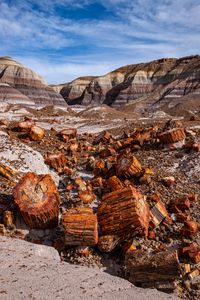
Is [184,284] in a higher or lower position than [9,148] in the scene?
lower

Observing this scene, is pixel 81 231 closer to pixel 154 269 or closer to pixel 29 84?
pixel 154 269

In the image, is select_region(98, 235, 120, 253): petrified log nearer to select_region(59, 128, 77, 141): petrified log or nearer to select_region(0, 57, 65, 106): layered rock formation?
select_region(59, 128, 77, 141): petrified log

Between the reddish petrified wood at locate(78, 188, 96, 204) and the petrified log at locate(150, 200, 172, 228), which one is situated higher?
the reddish petrified wood at locate(78, 188, 96, 204)

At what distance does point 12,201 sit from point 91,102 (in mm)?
91950

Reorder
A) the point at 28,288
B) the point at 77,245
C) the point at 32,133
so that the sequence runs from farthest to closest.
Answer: the point at 32,133, the point at 77,245, the point at 28,288

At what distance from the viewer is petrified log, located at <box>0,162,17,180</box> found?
9906 mm

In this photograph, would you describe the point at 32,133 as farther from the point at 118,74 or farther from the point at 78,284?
the point at 118,74

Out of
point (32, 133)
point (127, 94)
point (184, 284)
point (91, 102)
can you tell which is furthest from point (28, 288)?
point (91, 102)

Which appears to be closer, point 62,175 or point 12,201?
point 12,201

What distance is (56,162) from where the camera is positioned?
12.1 meters

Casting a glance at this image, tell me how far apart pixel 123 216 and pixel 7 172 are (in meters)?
4.07

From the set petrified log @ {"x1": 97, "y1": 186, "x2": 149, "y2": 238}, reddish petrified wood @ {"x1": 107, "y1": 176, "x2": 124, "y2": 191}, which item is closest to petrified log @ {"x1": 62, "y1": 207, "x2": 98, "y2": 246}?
petrified log @ {"x1": 97, "y1": 186, "x2": 149, "y2": 238}

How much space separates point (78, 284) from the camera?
5.66 metres

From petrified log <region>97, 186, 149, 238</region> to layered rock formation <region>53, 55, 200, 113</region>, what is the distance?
53291 millimetres
